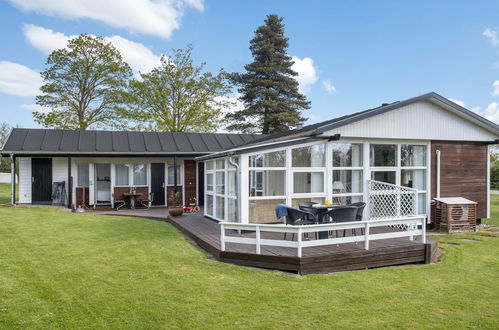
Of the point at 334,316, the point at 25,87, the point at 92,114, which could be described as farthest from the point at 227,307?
the point at 25,87

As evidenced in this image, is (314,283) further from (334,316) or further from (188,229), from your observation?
(188,229)

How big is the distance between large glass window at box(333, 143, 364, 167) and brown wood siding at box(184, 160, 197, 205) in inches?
303

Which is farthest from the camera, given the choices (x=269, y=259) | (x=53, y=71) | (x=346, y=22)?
(x=53, y=71)

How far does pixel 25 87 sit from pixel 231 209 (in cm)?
2316

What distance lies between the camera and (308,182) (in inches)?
343

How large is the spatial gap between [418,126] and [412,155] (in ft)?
2.67

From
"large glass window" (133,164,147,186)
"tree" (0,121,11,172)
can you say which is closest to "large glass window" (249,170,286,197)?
"large glass window" (133,164,147,186)

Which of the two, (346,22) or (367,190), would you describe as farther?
(346,22)

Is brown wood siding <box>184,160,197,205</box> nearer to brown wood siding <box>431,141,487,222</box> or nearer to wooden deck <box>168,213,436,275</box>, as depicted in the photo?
wooden deck <box>168,213,436,275</box>

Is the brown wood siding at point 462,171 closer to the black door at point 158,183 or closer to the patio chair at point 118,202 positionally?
the black door at point 158,183

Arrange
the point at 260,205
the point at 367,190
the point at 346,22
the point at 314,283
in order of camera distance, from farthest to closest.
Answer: the point at 346,22 < the point at 367,190 < the point at 260,205 < the point at 314,283

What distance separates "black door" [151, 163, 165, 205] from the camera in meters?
14.9

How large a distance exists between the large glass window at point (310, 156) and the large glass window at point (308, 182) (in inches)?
8.5

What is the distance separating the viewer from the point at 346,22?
56.0 ft
